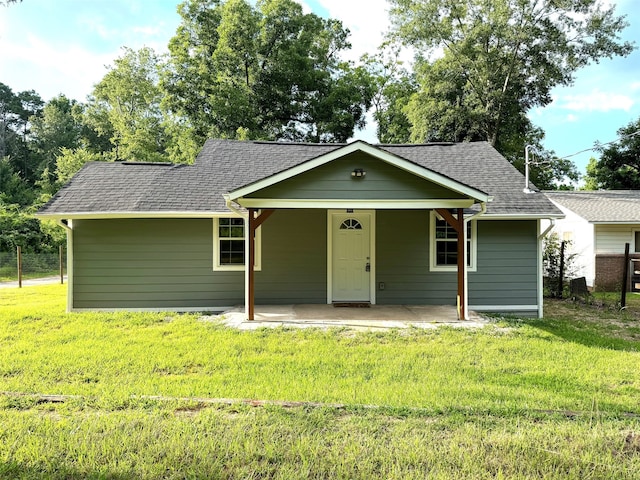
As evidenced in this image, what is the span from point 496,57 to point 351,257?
18413 mm

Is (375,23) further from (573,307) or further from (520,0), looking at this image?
(573,307)

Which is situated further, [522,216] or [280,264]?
[280,264]

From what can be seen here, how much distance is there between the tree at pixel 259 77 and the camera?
848 inches

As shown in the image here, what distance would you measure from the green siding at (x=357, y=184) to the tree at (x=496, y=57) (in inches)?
642

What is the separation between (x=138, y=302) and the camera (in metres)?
8.70

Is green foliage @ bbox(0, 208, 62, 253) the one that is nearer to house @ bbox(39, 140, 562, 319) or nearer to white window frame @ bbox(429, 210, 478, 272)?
house @ bbox(39, 140, 562, 319)

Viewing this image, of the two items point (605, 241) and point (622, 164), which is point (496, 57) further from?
point (622, 164)

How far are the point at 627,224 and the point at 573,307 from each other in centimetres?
655

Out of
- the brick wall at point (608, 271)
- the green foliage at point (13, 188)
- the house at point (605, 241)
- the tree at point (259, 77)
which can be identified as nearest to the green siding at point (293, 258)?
the house at point (605, 241)

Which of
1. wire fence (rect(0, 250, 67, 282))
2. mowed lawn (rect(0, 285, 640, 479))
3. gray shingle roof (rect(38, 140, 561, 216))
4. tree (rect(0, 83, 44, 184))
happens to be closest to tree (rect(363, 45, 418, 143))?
gray shingle roof (rect(38, 140, 561, 216))

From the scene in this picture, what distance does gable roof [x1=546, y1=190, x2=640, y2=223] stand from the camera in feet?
47.3

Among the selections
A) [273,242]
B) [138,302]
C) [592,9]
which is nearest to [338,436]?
[273,242]

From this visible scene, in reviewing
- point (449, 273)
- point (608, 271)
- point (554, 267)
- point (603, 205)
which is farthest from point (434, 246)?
point (603, 205)

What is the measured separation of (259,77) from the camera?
77.2 feet
